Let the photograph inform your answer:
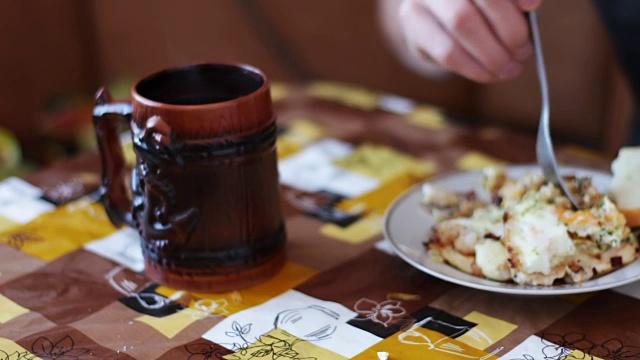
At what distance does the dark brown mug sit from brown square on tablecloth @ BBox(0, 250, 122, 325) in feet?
0.16

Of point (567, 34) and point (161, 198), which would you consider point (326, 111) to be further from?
point (567, 34)

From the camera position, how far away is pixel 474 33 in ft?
2.48

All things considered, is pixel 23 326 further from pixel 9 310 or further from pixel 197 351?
pixel 197 351

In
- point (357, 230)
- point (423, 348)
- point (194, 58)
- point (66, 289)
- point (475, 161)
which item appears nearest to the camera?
point (423, 348)

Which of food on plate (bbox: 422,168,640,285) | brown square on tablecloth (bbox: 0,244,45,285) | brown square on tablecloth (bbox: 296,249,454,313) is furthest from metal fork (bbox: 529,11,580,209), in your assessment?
brown square on tablecloth (bbox: 0,244,45,285)

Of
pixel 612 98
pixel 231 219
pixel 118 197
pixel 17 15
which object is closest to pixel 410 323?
pixel 231 219

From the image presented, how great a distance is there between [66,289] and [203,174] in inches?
6.8

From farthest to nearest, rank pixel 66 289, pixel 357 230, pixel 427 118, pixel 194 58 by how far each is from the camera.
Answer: pixel 194 58, pixel 427 118, pixel 357 230, pixel 66 289

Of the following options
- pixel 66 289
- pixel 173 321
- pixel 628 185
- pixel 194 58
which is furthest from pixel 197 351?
pixel 194 58

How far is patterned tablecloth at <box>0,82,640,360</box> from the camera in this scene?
593 millimetres

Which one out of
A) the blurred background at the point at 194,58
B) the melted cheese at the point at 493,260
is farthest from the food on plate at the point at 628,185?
the blurred background at the point at 194,58

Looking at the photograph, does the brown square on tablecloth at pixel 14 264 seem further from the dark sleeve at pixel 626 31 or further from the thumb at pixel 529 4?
the dark sleeve at pixel 626 31

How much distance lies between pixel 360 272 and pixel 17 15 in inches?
55.9

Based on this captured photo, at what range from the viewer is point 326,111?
1.09 metres
